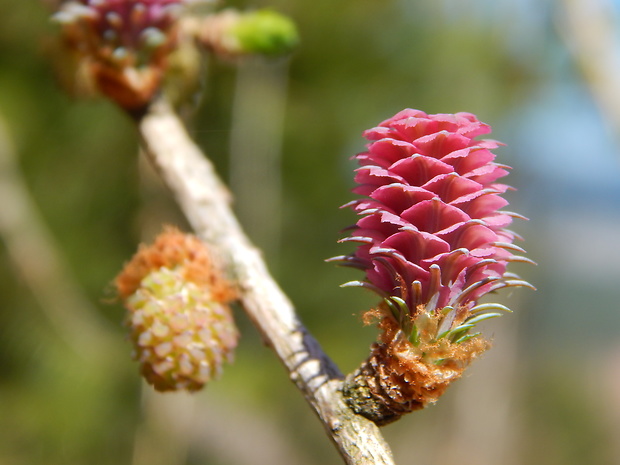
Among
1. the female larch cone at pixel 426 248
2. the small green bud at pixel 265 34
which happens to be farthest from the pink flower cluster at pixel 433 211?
the small green bud at pixel 265 34

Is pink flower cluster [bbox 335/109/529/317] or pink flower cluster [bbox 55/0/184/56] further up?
pink flower cluster [bbox 55/0/184/56]

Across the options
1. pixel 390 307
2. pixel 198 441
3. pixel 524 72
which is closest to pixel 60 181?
pixel 198 441

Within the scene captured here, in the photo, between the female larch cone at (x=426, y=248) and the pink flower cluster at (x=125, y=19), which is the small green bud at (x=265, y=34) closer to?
the pink flower cluster at (x=125, y=19)

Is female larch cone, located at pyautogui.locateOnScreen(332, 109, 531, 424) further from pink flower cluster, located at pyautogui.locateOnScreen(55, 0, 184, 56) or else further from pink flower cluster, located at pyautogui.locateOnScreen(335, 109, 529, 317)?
pink flower cluster, located at pyautogui.locateOnScreen(55, 0, 184, 56)

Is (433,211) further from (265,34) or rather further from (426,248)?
(265,34)

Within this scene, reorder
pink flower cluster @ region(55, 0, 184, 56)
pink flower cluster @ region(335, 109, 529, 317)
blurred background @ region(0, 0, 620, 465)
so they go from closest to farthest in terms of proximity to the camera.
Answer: pink flower cluster @ region(335, 109, 529, 317) < pink flower cluster @ region(55, 0, 184, 56) < blurred background @ region(0, 0, 620, 465)

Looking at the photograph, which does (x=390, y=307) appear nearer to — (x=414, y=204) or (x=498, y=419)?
(x=414, y=204)

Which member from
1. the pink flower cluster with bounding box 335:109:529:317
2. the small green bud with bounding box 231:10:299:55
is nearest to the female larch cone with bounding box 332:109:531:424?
the pink flower cluster with bounding box 335:109:529:317
